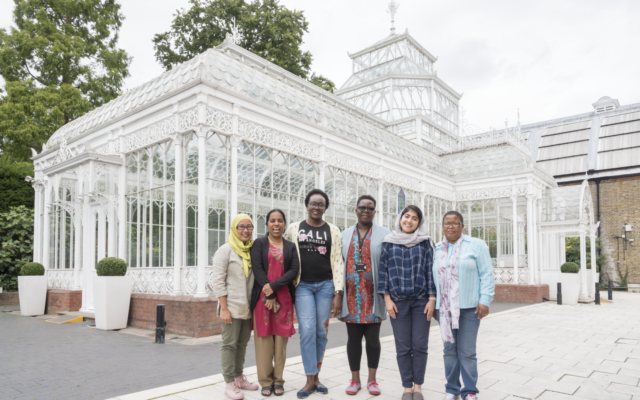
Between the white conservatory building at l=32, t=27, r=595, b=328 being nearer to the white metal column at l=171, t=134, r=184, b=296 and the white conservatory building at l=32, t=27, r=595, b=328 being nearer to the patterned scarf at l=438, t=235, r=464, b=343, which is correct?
the white metal column at l=171, t=134, r=184, b=296

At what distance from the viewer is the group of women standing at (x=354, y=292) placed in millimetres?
3863

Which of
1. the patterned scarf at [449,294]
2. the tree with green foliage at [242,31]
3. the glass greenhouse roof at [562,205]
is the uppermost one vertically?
the tree with green foliage at [242,31]

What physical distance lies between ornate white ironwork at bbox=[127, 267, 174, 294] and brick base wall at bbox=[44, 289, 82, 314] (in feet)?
8.04

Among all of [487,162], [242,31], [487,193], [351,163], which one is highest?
[242,31]

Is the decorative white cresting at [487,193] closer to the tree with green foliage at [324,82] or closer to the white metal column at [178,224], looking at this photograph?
the tree with green foliage at [324,82]

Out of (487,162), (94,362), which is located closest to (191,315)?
(94,362)

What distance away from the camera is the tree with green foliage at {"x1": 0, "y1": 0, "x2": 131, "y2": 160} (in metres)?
15.5

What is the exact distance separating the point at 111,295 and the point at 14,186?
1006cm

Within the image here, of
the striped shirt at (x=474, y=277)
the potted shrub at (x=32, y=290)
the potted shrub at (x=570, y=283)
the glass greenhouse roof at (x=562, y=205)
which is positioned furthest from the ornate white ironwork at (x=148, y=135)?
the glass greenhouse roof at (x=562, y=205)

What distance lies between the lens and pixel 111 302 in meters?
8.24

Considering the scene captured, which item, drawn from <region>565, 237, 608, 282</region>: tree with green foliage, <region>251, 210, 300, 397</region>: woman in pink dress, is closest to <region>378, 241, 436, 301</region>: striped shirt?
<region>251, 210, 300, 397</region>: woman in pink dress

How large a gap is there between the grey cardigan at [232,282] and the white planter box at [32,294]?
9.06 meters

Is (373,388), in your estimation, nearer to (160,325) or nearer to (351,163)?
(160,325)

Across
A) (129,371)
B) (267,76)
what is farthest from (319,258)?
(267,76)
